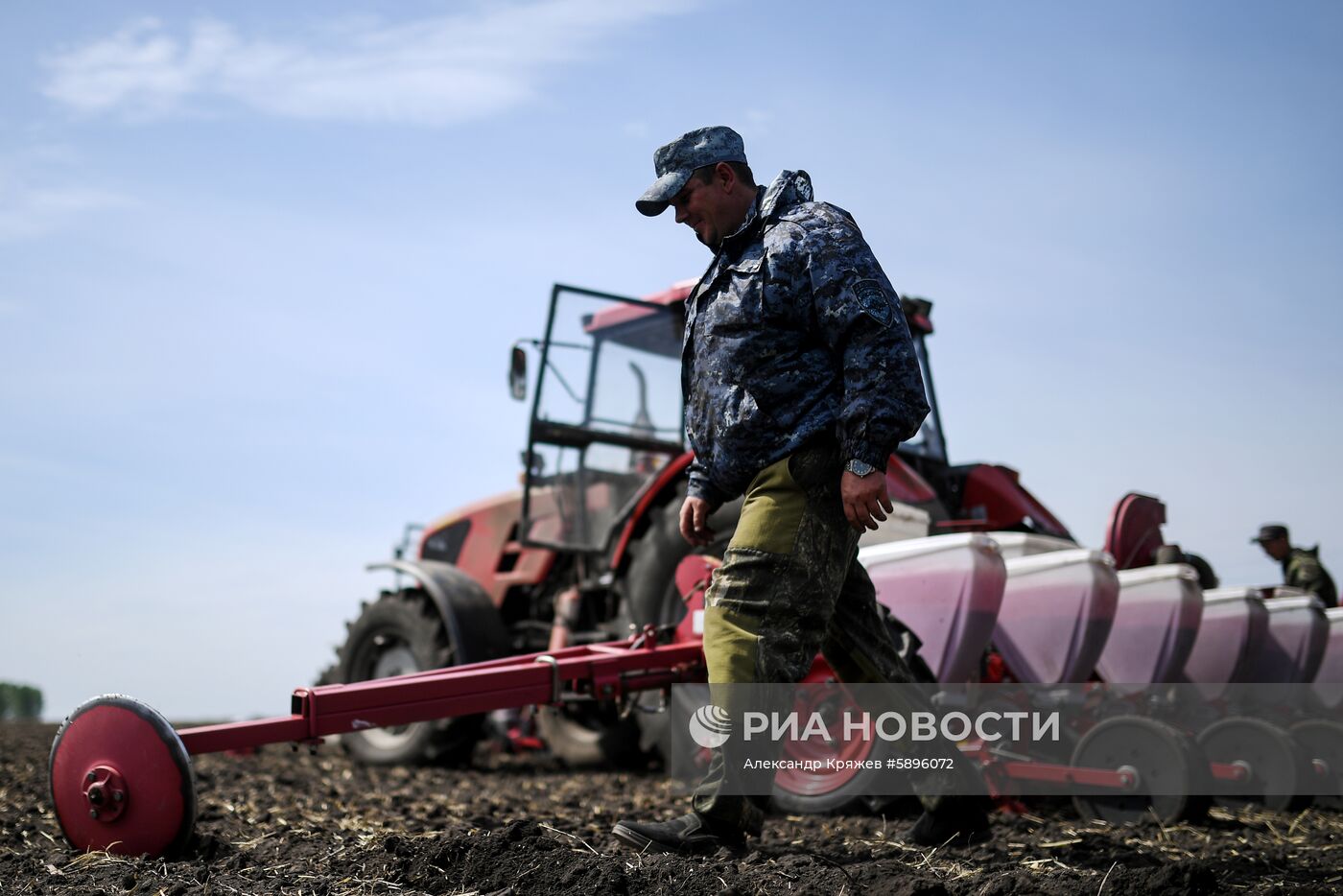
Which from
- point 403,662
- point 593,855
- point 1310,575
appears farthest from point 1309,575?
point 593,855

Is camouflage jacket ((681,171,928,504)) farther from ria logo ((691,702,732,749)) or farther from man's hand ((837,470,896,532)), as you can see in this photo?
ria logo ((691,702,732,749))

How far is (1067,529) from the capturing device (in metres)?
Result: 7.16

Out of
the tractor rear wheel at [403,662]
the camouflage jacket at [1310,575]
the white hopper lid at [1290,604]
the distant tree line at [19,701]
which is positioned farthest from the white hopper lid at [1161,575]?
the distant tree line at [19,701]

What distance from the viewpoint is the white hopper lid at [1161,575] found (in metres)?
5.41

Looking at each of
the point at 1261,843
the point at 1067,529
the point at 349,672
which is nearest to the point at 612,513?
the point at 349,672

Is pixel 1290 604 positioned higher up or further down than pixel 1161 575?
further down

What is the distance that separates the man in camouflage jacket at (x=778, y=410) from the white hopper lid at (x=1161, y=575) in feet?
8.57

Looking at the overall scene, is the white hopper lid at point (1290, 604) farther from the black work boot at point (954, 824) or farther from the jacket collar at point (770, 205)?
the jacket collar at point (770, 205)

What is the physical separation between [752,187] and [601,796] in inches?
115

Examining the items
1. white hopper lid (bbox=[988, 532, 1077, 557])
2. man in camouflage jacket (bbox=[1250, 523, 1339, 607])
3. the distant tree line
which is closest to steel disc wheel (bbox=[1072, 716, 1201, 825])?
white hopper lid (bbox=[988, 532, 1077, 557])

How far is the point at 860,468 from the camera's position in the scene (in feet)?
9.90

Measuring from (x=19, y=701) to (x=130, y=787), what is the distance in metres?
12.7

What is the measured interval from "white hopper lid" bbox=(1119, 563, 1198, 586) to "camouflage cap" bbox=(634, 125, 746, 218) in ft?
9.85

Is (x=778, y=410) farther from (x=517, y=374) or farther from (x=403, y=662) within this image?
(x=403, y=662)
